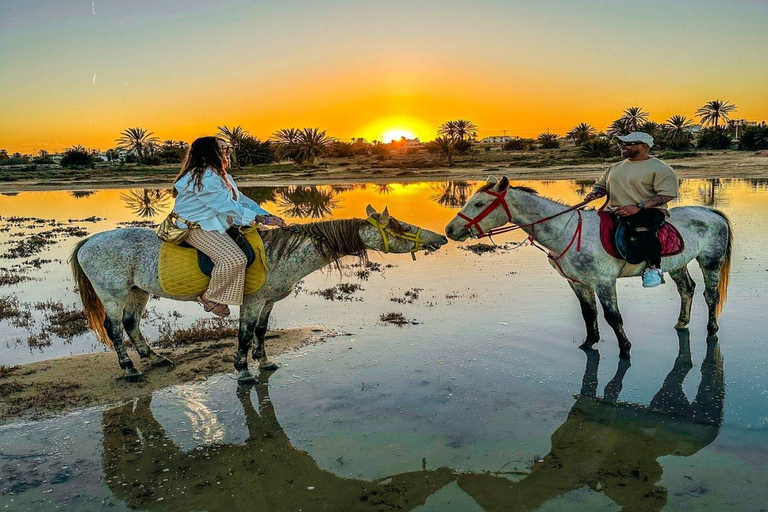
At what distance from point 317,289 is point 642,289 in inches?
243

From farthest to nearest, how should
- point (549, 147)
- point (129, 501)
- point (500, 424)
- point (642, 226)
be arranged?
point (549, 147), point (642, 226), point (500, 424), point (129, 501)

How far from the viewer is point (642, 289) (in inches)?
380

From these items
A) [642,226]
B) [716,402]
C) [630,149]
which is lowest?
[716,402]

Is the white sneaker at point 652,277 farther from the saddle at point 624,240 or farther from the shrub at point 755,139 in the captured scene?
the shrub at point 755,139

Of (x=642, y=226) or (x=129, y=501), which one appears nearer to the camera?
(x=129, y=501)

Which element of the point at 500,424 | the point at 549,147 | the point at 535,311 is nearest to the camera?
the point at 500,424

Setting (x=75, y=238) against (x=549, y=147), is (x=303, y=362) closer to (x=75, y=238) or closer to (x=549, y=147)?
(x=75, y=238)

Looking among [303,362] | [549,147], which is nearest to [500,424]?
[303,362]

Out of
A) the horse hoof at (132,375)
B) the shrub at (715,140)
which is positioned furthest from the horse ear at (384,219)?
the shrub at (715,140)

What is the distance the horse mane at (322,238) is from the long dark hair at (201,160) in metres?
0.86

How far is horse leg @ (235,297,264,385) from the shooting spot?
6.12 metres

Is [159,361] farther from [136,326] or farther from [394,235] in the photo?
[394,235]

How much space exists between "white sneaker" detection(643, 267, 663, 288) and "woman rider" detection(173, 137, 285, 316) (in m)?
4.48

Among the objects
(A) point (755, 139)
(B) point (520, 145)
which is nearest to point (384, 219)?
(A) point (755, 139)
